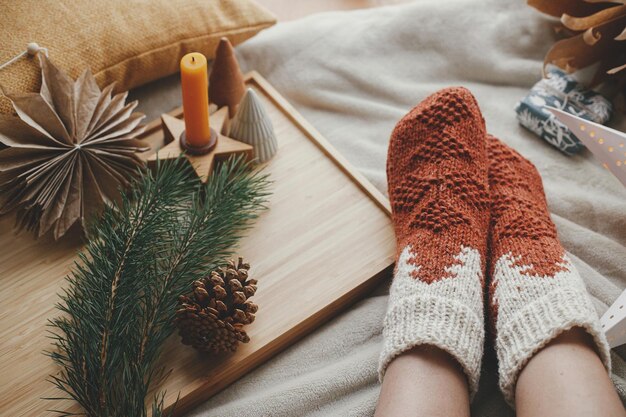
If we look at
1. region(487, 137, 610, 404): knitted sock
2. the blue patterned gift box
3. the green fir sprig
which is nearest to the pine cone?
the green fir sprig

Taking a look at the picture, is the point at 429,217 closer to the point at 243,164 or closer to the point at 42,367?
the point at 243,164

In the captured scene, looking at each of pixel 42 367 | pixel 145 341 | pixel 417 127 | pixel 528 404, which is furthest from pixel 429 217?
pixel 42 367

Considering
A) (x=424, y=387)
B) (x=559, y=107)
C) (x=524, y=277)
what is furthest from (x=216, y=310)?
(x=559, y=107)

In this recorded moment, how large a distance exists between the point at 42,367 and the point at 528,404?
0.50m

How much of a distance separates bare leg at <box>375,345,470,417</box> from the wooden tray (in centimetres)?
13

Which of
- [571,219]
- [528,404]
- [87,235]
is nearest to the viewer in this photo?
[528,404]

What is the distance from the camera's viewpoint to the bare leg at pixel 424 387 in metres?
0.52

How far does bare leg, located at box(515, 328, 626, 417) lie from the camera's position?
49cm

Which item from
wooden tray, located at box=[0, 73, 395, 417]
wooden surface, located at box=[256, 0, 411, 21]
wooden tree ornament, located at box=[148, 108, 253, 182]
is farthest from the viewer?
wooden surface, located at box=[256, 0, 411, 21]

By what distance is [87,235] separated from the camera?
651 mm

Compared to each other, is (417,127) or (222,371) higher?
(417,127)

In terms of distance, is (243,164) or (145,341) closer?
(145,341)

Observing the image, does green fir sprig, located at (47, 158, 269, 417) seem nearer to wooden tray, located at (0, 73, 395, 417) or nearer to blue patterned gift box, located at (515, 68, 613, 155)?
wooden tray, located at (0, 73, 395, 417)

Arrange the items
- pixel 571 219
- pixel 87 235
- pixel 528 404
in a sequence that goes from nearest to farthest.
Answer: pixel 528 404, pixel 87 235, pixel 571 219
